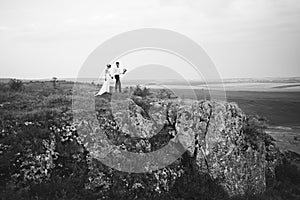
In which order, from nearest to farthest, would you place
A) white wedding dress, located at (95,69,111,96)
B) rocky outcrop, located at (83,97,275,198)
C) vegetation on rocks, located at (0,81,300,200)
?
vegetation on rocks, located at (0,81,300,200) < rocky outcrop, located at (83,97,275,198) < white wedding dress, located at (95,69,111,96)

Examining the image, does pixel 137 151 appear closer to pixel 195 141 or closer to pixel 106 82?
pixel 195 141

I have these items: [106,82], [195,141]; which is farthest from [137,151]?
[106,82]

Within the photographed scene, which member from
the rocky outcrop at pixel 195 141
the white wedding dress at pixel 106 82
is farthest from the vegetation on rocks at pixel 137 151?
the white wedding dress at pixel 106 82

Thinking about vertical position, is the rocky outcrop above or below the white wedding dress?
below

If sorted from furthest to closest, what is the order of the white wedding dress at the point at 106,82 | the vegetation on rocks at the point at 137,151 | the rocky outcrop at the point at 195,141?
the white wedding dress at the point at 106,82, the rocky outcrop at the point at 195,141, the vegetation on rocks at the point at 137,151

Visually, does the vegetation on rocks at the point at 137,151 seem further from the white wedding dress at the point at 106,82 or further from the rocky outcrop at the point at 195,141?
the white wedding dress at the point at 106,82

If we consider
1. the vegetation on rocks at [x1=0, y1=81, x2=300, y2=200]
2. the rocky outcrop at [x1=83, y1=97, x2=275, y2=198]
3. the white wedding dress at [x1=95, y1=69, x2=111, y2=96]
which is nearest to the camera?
the vegetation on rocks at [x1=0, y1=81, x2=300, y2=200]

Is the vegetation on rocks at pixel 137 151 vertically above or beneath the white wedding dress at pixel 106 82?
beneath

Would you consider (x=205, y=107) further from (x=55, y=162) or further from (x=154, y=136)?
(x=55, y=162)

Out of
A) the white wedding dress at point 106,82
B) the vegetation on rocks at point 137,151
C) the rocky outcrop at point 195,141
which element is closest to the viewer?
the vegetation on rocks at point 137,151

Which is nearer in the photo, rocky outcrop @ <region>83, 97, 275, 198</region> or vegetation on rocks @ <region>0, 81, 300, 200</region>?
vegetation on rocks @ <region>0, 81, 300, 200</region>

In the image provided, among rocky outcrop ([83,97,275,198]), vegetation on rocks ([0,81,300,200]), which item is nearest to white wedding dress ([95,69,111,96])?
vegetation on rocks ([0,81,300,200])

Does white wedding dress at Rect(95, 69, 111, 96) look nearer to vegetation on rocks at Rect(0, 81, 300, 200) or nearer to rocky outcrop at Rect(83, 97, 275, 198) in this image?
vegetation on rocks at Rect(0, 81, 300, 200)

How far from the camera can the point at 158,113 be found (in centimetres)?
1723
